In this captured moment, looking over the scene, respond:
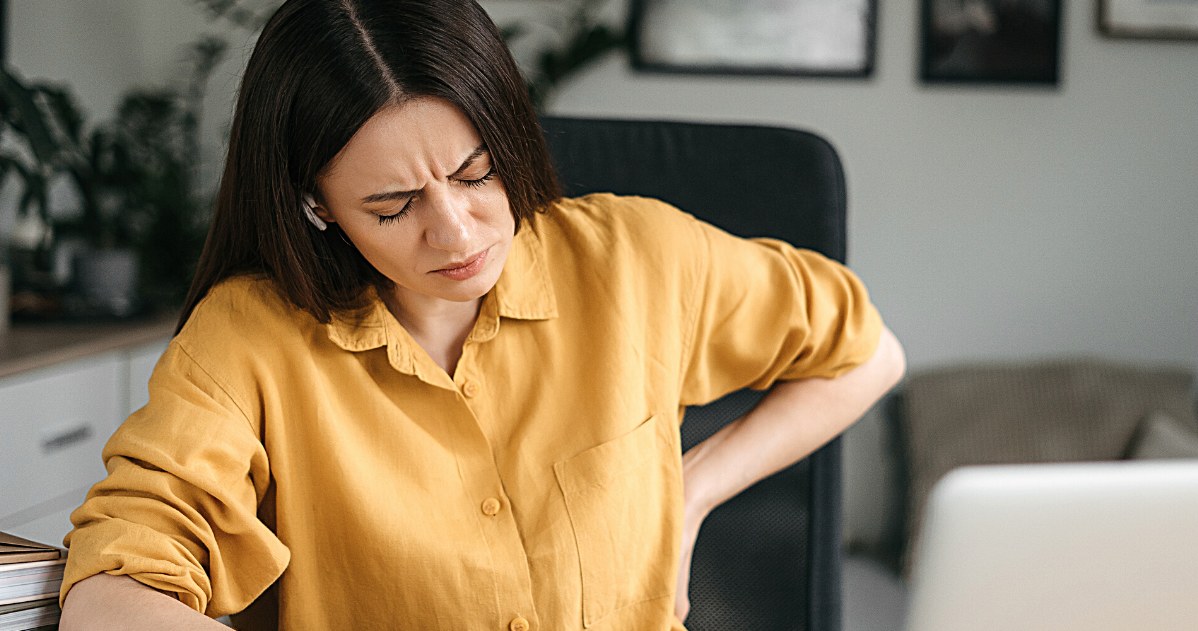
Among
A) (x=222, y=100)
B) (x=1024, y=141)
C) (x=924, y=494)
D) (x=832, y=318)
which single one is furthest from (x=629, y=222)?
(x=222, y=100)

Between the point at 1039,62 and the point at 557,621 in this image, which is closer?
the point at 557,621

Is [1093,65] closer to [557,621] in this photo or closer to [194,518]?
[557,621]

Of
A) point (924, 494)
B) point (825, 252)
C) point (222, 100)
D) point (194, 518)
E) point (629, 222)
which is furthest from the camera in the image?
point (222, 100)

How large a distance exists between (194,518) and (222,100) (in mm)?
2063

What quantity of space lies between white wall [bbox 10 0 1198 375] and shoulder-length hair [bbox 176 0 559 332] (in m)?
1.65

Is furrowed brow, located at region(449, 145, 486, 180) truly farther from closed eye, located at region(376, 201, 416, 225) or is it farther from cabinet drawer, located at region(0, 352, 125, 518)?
cabinet drawer, located at region(0, 352, 125, 518)

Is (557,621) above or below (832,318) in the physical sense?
below

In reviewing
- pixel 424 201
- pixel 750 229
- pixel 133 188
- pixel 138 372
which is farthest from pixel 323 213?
pixel 133 188

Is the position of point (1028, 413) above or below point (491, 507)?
below

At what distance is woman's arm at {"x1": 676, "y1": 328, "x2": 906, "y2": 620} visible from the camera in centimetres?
115

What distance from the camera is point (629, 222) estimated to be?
114 cm

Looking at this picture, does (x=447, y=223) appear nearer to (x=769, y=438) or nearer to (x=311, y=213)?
(x=311, y=213)

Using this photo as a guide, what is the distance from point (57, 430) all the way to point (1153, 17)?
2331mm

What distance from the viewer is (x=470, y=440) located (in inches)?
40.2
